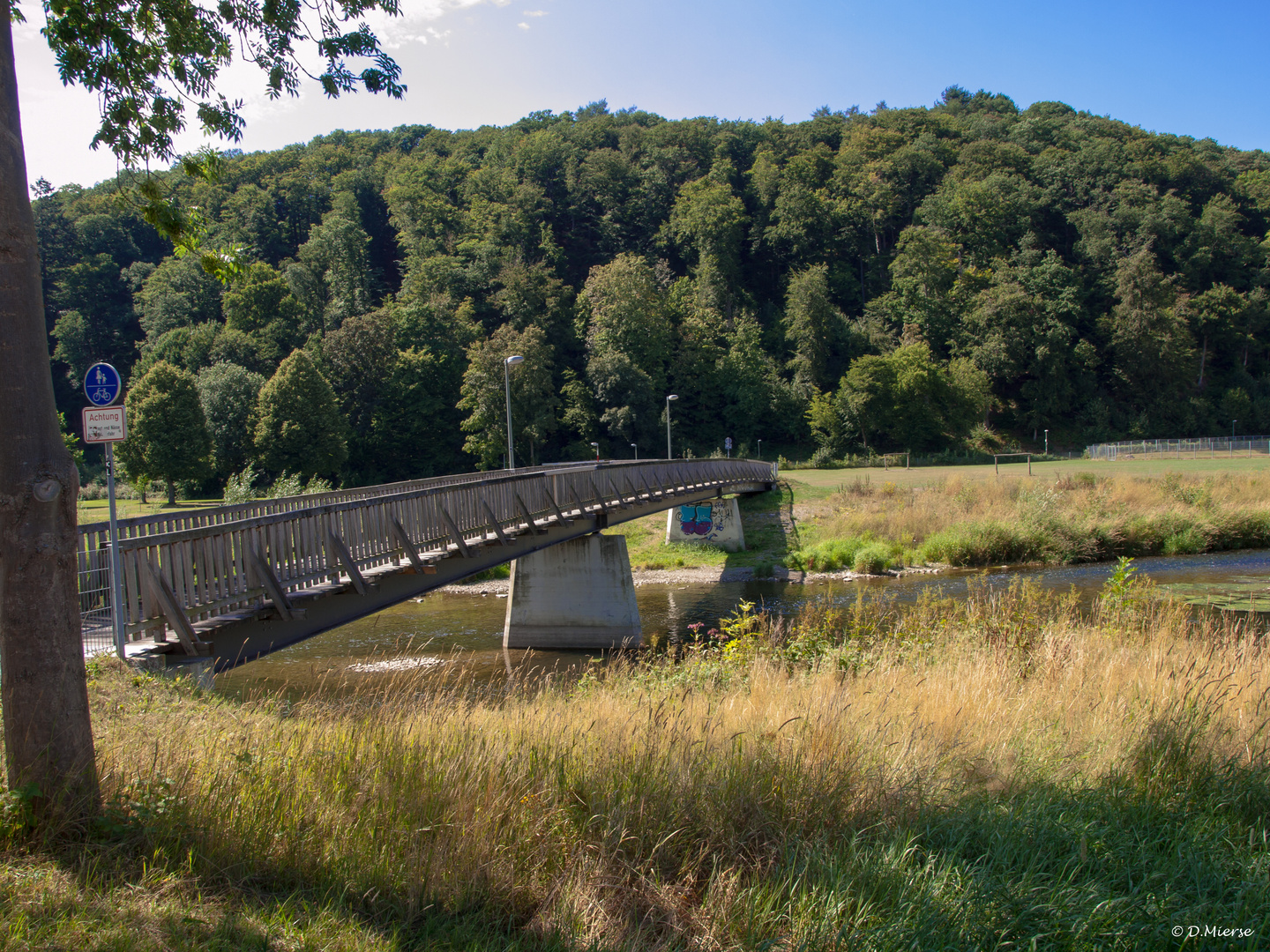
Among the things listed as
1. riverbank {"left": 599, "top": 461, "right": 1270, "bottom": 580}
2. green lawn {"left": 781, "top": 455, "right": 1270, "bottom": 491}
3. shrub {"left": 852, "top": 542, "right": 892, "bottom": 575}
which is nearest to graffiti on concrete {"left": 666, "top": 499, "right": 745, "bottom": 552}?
riverbank {"left": 599, "top": 461, "right": 1270, "bottom": 580}

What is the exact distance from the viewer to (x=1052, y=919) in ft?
11.3

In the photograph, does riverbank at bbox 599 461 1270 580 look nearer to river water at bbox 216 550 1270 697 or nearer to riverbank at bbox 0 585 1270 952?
river water at bbox 216 550 1270 697

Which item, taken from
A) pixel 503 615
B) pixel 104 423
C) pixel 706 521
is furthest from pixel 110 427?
pixel 706 521

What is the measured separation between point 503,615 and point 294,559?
16757 mm

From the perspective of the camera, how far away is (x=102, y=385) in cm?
835

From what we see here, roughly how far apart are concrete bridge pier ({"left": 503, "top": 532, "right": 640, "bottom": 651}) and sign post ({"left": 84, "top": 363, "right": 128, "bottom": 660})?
1442 cm

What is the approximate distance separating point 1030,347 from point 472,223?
62571mm

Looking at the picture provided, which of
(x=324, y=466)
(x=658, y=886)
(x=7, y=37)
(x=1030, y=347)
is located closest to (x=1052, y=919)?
(x=658, y=886)

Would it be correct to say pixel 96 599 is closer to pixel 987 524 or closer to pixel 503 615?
pixel 503 615

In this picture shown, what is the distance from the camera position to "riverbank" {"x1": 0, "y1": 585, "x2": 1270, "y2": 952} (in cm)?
343

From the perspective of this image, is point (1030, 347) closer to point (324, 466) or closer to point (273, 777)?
point (324, 466)

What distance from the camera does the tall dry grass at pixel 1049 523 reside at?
32188mm

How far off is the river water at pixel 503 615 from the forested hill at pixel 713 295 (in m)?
35.7

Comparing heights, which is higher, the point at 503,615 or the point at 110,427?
the point at 110,427
